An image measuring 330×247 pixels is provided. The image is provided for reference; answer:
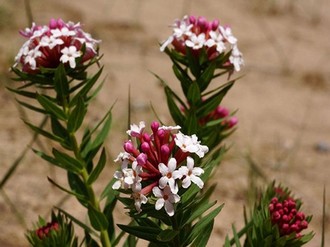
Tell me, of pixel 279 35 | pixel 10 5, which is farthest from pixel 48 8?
pixel 279 35

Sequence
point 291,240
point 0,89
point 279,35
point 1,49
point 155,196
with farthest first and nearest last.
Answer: point 279,35, point 1,49, point 0,89, point 291,240, point 155,196

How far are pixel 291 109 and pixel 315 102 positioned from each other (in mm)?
251

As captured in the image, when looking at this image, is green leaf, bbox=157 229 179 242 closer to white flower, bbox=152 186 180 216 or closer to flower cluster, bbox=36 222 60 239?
white flower, bbox=152 186 180 216

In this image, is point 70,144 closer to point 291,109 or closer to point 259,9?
point 291,109

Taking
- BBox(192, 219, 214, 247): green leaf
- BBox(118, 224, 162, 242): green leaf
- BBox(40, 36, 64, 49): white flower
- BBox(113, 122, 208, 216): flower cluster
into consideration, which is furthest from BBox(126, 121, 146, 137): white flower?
BBox(40, 36, 64, 49): white flower

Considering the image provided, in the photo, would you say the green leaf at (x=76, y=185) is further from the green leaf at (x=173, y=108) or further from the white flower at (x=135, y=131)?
the white flower at (x=135, y=131)

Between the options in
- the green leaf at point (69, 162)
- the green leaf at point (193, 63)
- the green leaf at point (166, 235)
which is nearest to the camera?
the green leaf at point (166, 235)

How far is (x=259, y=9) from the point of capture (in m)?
6.79

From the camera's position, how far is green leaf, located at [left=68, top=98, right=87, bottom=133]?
187 cm

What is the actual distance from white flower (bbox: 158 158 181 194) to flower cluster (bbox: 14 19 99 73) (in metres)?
0.55

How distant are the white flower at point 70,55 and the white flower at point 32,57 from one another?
7cm

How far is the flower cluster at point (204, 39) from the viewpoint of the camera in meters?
2.02

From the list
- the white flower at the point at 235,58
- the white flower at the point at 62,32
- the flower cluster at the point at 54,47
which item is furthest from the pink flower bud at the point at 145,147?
the white flower at the point at 235,58

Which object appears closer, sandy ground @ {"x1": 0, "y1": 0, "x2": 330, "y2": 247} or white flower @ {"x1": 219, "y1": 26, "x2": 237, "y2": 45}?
white flower @ {"x1": 219, "y1": 26, "x2": 237, "y2": 45}
